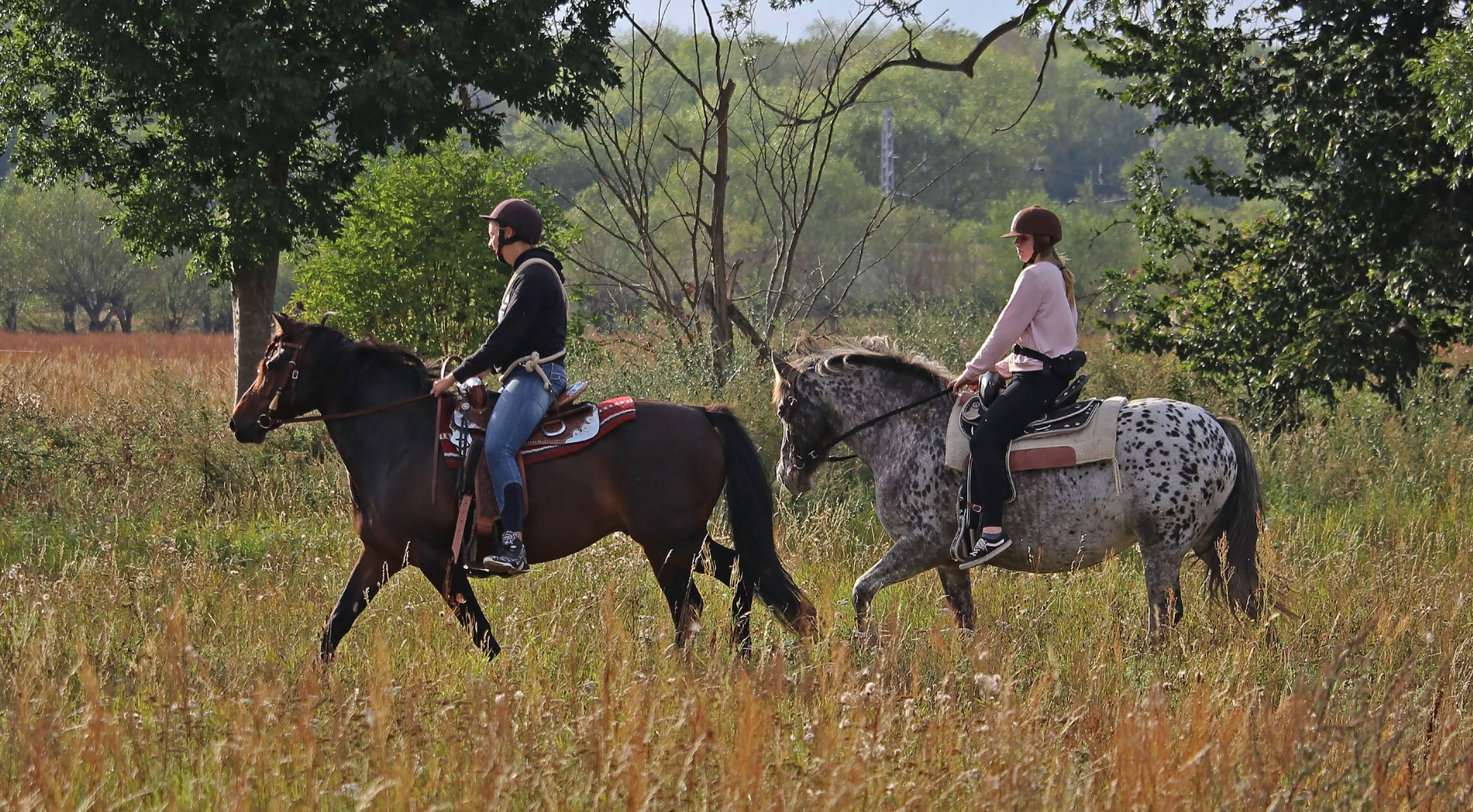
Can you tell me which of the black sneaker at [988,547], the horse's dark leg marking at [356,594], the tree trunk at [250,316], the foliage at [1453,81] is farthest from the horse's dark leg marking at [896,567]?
the tree trunk at [250,316]

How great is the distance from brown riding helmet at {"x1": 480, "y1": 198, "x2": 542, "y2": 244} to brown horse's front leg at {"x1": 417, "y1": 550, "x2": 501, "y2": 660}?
5.42 feet

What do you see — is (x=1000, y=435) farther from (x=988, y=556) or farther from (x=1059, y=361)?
(x=988, y=556)

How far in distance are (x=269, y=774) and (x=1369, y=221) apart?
10818 millimetres

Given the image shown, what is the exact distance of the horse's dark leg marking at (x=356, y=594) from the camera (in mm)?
6004

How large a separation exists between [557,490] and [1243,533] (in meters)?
3.44

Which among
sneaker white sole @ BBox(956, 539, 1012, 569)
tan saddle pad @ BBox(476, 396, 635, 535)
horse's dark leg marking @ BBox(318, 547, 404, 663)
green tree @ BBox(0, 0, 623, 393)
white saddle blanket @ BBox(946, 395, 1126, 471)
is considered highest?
green tree @ BBox(0, 0, 623, 393)

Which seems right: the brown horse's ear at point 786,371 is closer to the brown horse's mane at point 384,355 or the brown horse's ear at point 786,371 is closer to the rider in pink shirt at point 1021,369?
the rider in pink shirt at point 1021,369

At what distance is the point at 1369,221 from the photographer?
1141cm

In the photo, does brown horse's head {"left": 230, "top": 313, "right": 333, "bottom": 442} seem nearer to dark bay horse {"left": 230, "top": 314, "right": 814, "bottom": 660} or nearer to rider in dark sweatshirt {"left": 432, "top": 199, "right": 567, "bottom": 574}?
dark bay horse {"left": 230, "top": 314, "right": 814, "bottom": 660}

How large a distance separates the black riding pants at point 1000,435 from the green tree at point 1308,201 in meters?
6.17

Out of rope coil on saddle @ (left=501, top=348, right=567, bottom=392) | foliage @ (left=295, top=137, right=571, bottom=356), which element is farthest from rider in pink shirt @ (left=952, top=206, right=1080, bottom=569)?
foliage @ (left=295, top=137, right=571, bottom=356)

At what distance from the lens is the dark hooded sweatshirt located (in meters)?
6.15

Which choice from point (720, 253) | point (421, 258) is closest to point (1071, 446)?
point (720, 253)

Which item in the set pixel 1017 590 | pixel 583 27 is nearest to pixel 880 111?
pixel 583 27
